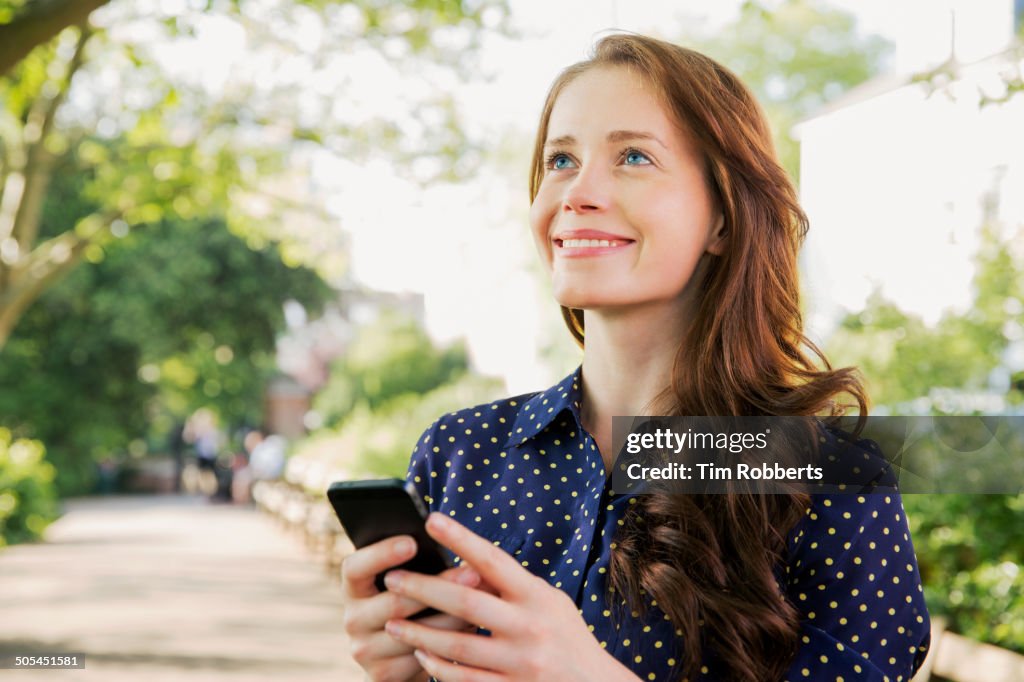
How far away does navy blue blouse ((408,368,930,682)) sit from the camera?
58.2 inches

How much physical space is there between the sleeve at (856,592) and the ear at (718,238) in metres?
0.44

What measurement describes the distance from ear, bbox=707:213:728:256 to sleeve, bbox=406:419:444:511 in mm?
530

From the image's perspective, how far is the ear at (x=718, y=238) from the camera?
1777 millimetres

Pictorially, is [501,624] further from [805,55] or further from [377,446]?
[805,55]

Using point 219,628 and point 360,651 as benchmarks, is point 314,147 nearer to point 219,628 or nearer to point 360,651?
point 219,628

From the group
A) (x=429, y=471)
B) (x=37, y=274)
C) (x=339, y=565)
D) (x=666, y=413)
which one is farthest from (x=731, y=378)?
(x=339, y=565)

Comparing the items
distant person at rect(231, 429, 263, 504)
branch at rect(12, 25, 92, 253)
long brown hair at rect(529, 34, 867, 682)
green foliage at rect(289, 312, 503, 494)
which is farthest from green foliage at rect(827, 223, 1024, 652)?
distant person at rect(231, 429, 263, 504)

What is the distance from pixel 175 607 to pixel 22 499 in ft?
23.7

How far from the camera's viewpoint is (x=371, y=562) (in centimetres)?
128

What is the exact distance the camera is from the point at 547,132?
6.11 feet

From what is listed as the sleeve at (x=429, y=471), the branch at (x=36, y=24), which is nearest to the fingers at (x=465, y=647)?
the sleeve at (x=429, y=471)

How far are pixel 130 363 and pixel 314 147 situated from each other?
675 inches

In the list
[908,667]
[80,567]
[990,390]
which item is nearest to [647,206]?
[908,667]

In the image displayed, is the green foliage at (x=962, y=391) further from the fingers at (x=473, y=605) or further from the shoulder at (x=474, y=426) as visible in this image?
the fingers at (x=473, y=605)
